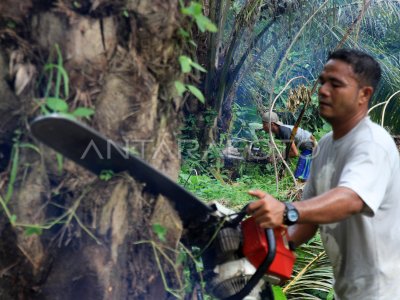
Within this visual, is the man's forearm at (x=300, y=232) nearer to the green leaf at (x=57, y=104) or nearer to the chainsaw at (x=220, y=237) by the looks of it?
the chainsaw at (x=220, y=237)

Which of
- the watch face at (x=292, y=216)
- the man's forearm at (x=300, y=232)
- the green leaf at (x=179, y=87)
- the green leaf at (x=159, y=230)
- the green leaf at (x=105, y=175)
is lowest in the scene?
the man's forearm at (x=300, y=232)

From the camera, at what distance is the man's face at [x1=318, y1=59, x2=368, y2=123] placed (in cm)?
253

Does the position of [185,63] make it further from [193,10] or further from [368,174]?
[368,174]

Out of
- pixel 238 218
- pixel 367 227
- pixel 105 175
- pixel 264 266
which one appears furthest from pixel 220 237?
pixel 367 227

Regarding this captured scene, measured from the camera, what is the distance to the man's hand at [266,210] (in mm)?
2055

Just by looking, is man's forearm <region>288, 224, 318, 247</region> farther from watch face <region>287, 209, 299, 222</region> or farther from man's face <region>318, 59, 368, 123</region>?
watch face <region>287, 209, 299, 222</region>

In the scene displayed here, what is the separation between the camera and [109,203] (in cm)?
200

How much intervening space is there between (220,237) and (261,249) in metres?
0.17

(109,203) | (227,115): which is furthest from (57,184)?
(227,115)

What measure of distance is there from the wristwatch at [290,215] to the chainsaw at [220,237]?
0.13 metres

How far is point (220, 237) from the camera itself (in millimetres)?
2268

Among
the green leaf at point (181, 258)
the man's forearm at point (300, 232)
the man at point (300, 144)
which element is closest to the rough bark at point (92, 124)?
the green leaf at point (181, 258)

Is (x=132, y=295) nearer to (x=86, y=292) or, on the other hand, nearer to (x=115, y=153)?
(x=86, y=292)

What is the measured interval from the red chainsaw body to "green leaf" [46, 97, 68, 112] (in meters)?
0.86
